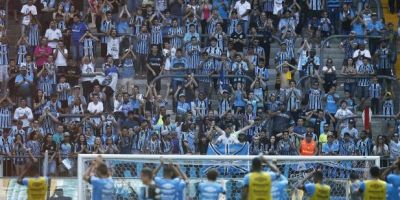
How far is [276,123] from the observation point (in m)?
40.9

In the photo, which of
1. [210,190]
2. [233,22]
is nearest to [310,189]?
[210,190]

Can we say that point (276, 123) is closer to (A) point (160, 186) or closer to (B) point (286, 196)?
(B) point (286, 196)

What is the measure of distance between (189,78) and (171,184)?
469 inches

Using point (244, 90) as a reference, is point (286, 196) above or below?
below

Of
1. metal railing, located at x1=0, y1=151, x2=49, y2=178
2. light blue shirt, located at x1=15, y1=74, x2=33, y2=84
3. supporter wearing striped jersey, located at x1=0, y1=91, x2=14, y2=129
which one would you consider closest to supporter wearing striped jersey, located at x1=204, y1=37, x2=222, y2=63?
light blue shirt, located at x1=15, y1=74, x2=33, y2=84

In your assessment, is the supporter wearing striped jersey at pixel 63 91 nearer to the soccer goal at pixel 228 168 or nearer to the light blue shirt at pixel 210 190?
→ the soccer goal at pixel 228 168

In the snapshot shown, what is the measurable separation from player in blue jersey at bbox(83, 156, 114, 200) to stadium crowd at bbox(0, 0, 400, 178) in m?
7.67

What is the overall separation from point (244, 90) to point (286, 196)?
934 centimetres

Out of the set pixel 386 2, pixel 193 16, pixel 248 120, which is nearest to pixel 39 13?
pixel 193 16

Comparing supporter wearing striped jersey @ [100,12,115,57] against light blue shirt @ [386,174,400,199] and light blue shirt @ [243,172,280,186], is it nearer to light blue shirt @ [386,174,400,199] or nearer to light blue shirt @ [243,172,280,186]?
light blue shirt @ [243,172,280,186]

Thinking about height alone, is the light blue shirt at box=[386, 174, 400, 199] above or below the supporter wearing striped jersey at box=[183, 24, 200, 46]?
below

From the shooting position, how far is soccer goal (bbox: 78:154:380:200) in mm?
32562

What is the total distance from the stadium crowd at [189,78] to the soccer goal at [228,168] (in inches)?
214

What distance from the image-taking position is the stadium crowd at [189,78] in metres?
39.8
